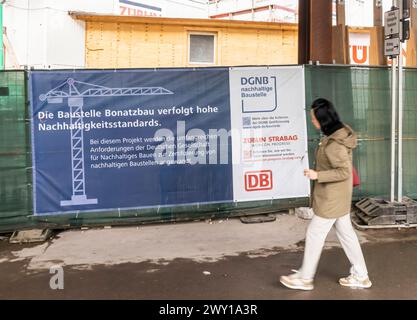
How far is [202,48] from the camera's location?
516 inches

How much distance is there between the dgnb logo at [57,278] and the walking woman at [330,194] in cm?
225

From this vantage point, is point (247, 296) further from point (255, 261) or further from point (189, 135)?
point (189, 135)

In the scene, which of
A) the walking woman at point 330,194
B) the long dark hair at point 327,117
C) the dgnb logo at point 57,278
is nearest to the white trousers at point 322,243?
the walking woman at point 330,194

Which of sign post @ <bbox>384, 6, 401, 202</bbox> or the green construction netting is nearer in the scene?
the green construction netting

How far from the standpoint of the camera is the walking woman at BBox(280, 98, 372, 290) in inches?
175

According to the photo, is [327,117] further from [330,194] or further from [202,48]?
[202,48]

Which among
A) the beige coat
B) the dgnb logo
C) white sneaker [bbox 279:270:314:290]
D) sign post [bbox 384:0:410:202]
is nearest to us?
the beige coat

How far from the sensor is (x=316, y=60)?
7.66m

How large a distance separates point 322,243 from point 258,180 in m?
2.70

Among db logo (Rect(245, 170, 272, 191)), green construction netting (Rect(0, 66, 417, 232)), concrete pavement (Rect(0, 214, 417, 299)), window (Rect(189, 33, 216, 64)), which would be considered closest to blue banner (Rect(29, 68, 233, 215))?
green construction netting (Rect(0, 66, 417, 232))

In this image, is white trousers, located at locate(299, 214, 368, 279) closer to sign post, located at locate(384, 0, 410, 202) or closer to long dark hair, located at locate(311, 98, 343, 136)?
long dark hair, located at locate(311, 98, 343, 136)

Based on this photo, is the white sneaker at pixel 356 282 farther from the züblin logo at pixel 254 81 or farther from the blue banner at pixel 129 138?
the züblin logo at pixel 254 81

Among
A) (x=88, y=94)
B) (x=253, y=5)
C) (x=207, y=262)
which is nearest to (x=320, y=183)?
(x=207, y=262)

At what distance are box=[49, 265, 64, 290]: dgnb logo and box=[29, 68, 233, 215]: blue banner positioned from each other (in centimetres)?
144
